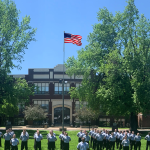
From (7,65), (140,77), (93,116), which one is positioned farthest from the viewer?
(93,116)

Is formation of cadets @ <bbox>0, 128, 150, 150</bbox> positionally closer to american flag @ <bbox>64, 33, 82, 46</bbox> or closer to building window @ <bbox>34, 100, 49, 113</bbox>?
american flag @ <bbox>64, 33, 82, 46</bbox>

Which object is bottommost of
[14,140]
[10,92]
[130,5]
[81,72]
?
[14,140]

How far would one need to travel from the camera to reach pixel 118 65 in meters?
36.7

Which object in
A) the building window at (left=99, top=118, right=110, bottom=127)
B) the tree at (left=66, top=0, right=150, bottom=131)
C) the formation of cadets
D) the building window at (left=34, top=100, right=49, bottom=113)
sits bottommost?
the building window at (left=99, top=118, right=110, bottom=127)

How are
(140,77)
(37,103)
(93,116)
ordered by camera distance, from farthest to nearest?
(37,103) < (93,116) < (140,77)

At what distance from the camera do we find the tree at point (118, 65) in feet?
116

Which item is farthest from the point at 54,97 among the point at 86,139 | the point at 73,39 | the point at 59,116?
the point at 86,139

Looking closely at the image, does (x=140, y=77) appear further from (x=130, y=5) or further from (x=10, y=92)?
(x=10, y=92)

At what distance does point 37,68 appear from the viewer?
2495 inches

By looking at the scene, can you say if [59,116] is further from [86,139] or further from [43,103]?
[86,139]

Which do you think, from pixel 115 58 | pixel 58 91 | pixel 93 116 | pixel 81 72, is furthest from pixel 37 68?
pixel 115 58

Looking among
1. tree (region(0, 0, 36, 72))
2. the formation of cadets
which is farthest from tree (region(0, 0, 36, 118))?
the formation of cadets

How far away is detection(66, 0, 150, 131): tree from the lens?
1396 inches

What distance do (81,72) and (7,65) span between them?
11119mm
